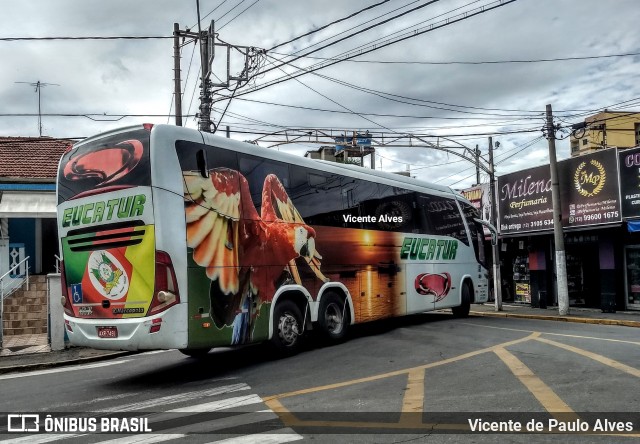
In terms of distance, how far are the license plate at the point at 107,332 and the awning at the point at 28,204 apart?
10708 millimetres

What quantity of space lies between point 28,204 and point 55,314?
745 centimetres

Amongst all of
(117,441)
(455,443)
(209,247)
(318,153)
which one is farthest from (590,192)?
(117,441)

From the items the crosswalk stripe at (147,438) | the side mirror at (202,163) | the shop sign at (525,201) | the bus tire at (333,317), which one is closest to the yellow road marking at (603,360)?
the bus tire at (333,317)

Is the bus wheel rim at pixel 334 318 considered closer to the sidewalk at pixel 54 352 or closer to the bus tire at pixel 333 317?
the bus tire at pixel 333 317

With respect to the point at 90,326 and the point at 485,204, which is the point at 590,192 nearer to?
the point at 485,204

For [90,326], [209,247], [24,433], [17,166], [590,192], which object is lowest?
[24,433]

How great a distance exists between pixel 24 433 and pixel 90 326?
265 centimetres

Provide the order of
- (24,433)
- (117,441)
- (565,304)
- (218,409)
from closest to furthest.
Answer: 1. (117,441)
2. (24,433)
3. (218,409)
4. (565,304)

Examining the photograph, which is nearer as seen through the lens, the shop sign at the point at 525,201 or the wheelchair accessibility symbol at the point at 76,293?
the wheelchair accessibility symbol at the point at 76,293

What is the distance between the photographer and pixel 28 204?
18.2 m

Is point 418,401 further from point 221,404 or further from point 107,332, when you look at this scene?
point 107,332

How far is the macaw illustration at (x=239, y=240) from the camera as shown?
835 cm

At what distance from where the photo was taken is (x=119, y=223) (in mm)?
8133

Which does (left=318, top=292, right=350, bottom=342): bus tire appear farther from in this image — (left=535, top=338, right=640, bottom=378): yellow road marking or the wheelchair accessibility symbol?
the wheelchair accessibility symbol
